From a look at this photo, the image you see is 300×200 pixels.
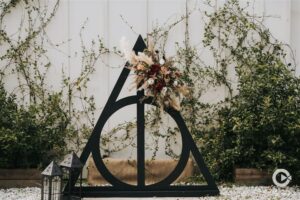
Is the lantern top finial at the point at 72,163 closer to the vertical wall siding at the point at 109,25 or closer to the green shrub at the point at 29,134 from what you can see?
the green shrub at the point at 29,134

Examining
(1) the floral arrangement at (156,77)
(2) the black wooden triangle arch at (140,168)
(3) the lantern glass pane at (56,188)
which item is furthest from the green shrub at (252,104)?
(3) the lantern glass pane at (56,188)

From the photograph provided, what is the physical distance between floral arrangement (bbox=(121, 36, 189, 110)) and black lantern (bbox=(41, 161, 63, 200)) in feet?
2.48

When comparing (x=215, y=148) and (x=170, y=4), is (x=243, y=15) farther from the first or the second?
(x=215, y=148)

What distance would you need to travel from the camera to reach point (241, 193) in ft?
13.3

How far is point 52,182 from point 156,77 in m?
0.92

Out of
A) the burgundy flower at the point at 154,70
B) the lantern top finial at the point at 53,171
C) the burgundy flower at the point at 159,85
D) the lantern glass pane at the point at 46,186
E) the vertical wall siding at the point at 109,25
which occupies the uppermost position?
the vertical wall siding at the point at 109,25

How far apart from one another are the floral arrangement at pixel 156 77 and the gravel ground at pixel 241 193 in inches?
27.4

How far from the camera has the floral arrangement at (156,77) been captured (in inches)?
149

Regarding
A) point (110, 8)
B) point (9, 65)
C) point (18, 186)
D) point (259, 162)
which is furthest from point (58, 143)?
point (259, 162)

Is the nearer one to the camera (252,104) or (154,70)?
(154,70)

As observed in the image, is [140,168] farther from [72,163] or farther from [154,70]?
[154,70]

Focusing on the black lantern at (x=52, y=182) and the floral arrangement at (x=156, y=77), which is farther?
the floral arrangement at (x=156, y=77)

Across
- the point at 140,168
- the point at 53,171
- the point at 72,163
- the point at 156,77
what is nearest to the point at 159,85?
the point at 156,77

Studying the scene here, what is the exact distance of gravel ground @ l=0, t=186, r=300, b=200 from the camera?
395 cm
